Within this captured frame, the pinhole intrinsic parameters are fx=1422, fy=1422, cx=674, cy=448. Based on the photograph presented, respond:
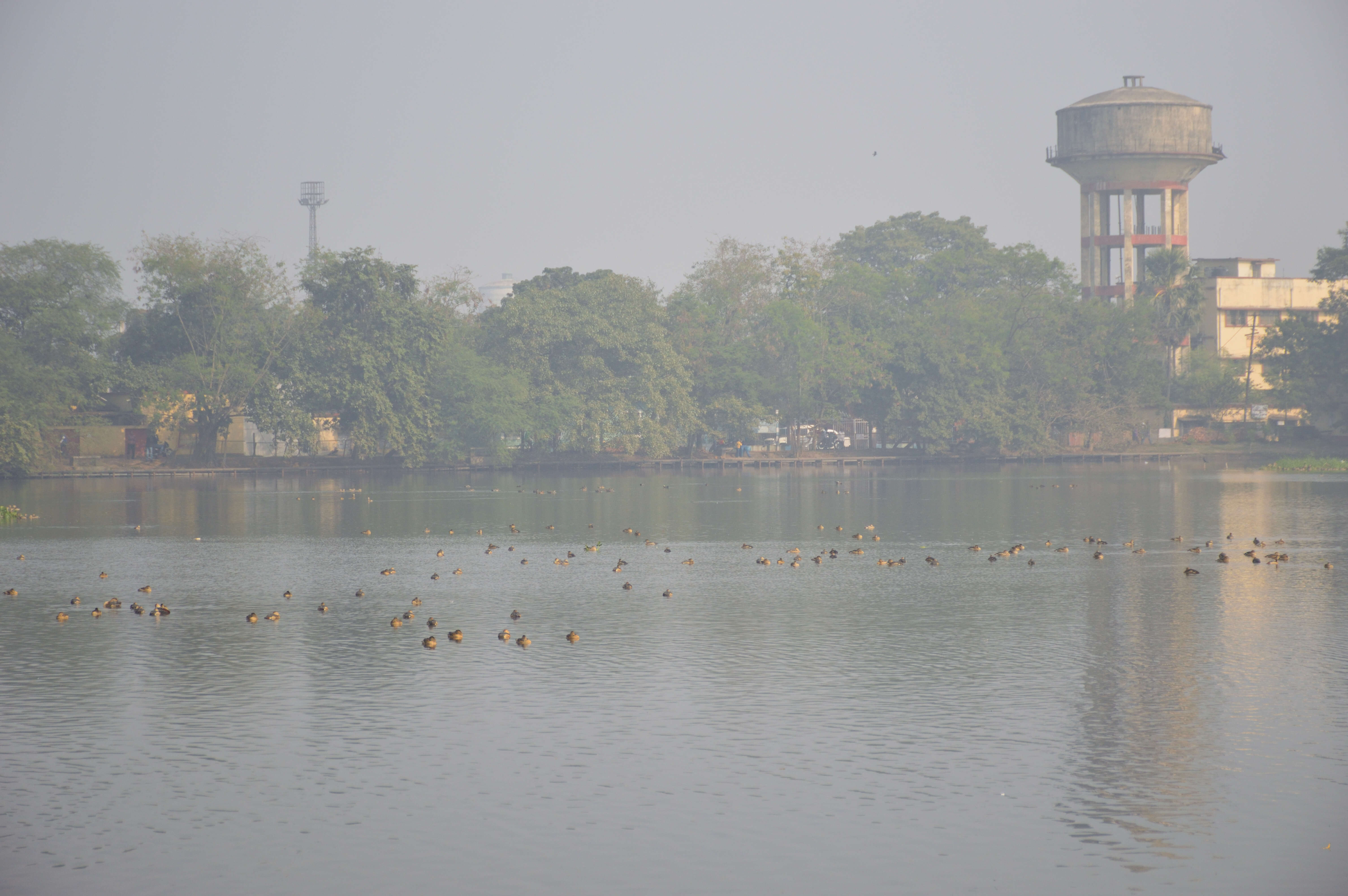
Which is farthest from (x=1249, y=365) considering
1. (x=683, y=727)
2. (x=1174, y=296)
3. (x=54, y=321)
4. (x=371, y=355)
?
(x=683, y=727)

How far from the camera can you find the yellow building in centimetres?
14262

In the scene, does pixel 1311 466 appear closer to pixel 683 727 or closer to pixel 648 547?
pixel 648 547

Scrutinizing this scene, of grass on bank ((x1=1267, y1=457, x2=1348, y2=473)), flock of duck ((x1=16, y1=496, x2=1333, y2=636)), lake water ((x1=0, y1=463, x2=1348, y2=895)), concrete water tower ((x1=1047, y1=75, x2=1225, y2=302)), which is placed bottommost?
lake water ((x1=0, y1=463, x2=1348, y2=895))

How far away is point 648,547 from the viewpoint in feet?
150

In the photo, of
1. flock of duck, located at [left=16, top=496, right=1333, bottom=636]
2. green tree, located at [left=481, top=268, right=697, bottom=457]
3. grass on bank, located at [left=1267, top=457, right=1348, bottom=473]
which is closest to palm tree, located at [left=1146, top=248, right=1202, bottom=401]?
grass on bank, located at [left=1267, top=457, right=1348, bottom=473]

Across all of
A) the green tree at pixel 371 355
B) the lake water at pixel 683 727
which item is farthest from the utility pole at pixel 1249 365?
the lake water at pixel 683 727

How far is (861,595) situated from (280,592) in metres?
13.9

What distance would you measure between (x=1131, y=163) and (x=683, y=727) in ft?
423

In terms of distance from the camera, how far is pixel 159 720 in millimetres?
19891

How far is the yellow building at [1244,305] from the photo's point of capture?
5615 inches

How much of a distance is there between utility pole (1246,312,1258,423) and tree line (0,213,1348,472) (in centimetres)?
130

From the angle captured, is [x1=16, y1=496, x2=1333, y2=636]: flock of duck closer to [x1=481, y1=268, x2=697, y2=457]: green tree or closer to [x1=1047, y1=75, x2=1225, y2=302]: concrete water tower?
[x1=481, y1=268, x2=697, y2=457]: green tree

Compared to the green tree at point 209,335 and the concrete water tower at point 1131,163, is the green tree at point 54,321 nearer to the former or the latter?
the green tree at point 209,335

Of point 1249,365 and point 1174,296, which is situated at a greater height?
point 1174,296
